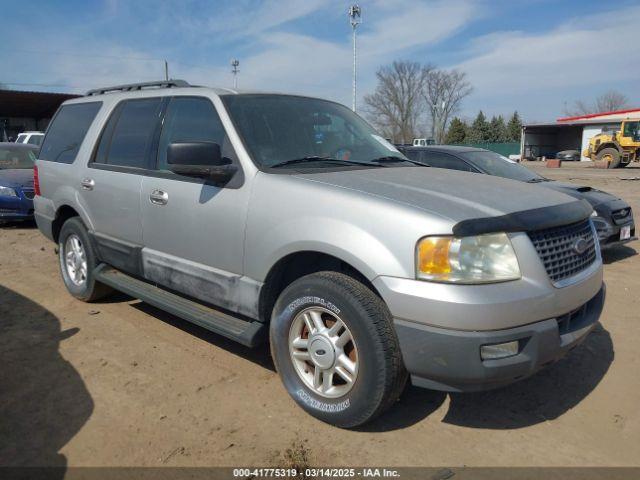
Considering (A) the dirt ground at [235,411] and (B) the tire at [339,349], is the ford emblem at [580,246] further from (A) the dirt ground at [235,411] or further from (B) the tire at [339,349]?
(B) the tire at [339,349]

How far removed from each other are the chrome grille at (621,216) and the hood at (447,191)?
13.8 feet

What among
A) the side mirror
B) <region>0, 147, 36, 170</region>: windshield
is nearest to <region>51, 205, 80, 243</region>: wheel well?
the side mirror

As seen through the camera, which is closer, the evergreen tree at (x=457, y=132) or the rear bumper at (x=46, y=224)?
the rear bumper at (x=46, y=224)

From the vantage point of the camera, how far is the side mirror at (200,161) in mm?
3145

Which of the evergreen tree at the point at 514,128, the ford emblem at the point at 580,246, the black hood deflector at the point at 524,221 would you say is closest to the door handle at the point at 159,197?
the black hood deflector at the point at 524,221

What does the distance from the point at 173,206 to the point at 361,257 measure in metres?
1.66

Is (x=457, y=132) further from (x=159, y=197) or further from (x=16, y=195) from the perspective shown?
(x=159, y=197)

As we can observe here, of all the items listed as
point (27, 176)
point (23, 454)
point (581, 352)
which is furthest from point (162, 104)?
point (27, 176)

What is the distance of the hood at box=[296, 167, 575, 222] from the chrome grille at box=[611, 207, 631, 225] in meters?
4.21

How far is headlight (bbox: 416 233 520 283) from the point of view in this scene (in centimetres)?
248

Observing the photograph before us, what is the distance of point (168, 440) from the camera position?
2.83 m

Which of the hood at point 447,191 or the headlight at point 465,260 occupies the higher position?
the hood at point 447,191

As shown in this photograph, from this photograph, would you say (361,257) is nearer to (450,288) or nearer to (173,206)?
(450,288)

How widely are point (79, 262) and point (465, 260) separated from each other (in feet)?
13.0
